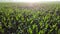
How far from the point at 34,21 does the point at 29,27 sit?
0.23 feet

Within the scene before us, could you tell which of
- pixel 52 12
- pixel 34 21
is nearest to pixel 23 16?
pixel 34 21

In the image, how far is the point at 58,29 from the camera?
3.36ft

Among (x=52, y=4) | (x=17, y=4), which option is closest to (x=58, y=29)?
(x=52, y=4)

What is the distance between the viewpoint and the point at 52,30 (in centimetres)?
102

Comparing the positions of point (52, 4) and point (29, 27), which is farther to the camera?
point (52, 4)

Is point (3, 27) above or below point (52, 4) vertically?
below

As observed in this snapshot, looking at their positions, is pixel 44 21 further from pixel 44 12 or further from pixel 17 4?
pixel 17 4

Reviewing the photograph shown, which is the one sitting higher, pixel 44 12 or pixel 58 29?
pixel 44 12

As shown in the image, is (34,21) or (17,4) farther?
(17,4)

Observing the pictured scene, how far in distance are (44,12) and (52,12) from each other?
0.24 ft

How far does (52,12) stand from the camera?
1112mm

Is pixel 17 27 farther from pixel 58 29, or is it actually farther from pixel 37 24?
pixel 58 29

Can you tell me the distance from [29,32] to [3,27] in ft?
0.79

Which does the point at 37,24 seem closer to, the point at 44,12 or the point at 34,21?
the point at 34,21
